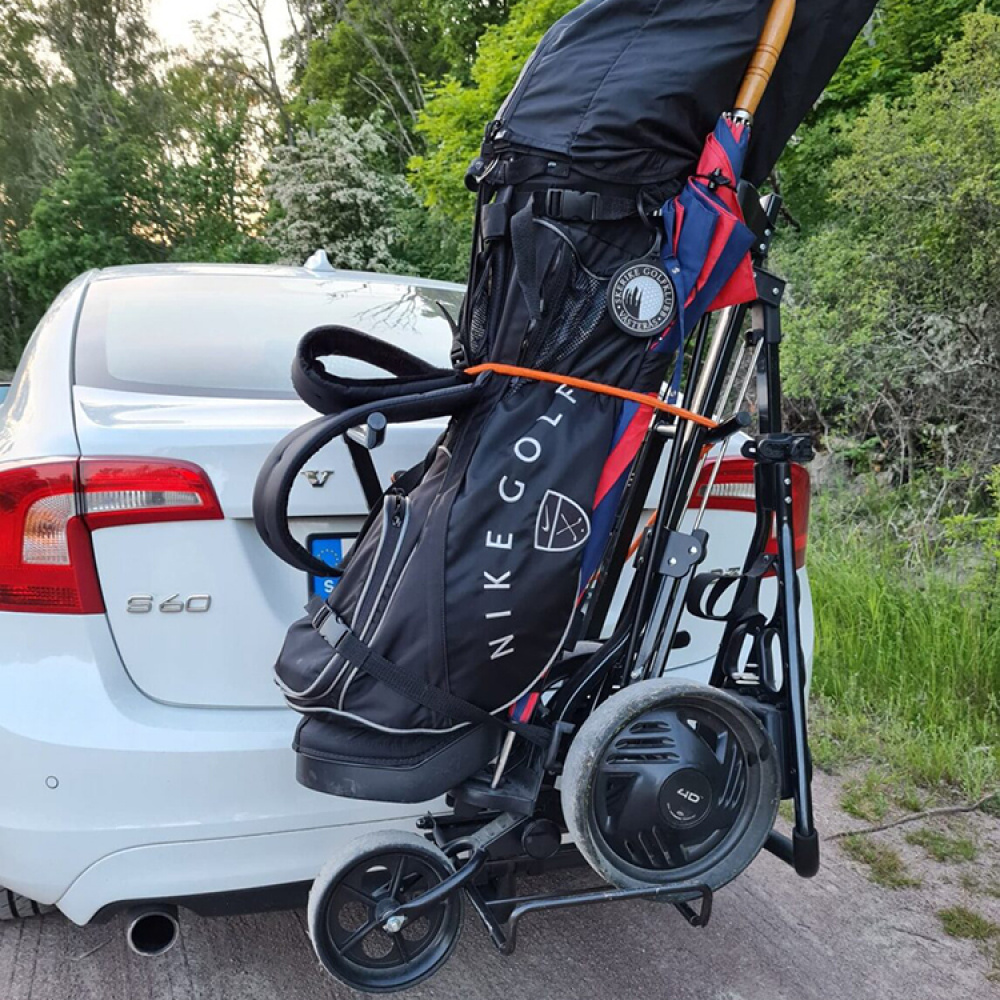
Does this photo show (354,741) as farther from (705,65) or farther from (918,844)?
(918,844)

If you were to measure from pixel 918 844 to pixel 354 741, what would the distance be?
204 centimetres

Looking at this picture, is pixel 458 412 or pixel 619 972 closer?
pixel 458 412

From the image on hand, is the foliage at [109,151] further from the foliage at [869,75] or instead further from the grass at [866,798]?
the grass at [866,798]

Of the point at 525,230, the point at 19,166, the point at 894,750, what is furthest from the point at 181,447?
the point at 19,166

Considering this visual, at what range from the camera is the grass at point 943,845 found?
108 inches

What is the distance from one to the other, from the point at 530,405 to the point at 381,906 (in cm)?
98

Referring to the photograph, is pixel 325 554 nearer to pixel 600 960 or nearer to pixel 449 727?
pixel 449 727

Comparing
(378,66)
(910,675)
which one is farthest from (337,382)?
(378,66)

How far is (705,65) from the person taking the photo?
1.60 m

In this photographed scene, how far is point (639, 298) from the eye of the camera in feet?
5.33

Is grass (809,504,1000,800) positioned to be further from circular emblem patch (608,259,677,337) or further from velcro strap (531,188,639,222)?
velcro strap (531,188,639,222)

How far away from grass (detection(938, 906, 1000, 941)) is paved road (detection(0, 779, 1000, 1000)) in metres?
0.03

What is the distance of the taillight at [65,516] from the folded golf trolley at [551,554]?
0.24 m

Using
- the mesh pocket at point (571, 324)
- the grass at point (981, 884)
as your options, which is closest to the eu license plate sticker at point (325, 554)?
the mesh pocket at point (571, 324)
